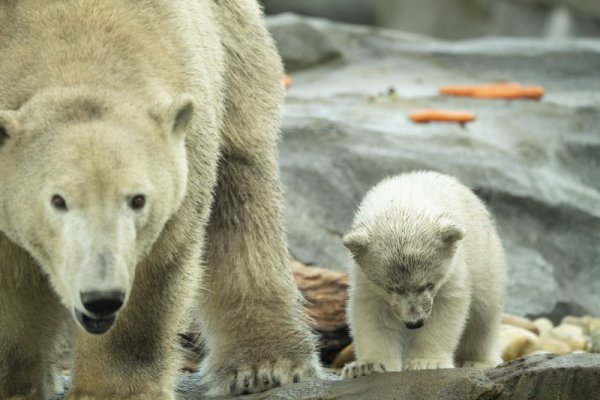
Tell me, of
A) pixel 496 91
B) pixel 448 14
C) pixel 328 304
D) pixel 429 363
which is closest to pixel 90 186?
pixel 429 363

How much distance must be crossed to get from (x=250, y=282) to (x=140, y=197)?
1987 mm

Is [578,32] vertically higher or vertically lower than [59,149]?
lower

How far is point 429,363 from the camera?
532cm

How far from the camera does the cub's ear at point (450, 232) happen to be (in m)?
5.29

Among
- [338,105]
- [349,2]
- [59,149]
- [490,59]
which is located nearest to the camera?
[59,149]

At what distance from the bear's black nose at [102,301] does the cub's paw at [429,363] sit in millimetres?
1780

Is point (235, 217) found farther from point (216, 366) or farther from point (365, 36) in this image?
point (365, 36)

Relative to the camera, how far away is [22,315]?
504cm

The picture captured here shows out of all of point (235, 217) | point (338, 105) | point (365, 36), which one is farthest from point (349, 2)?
point (235, 217)

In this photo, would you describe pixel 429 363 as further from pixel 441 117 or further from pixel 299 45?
pixel 299 45

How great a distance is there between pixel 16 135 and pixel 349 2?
650 inches

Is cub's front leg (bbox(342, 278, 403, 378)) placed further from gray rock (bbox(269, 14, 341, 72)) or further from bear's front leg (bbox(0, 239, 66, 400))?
gray rock (bbox(269, 14, 341, 72))

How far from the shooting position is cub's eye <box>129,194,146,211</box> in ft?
13.5

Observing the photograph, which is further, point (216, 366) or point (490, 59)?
point (490, 59)
